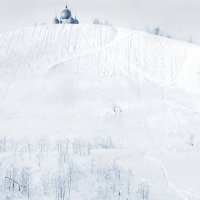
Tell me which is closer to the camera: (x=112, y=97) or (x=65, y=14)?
(x=112, y=97)

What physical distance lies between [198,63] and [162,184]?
98.1 ft

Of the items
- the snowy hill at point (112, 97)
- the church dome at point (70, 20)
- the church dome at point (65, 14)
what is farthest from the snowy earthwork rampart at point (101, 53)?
the church dome at point (65, 14)

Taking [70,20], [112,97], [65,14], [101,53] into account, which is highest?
[65,14]

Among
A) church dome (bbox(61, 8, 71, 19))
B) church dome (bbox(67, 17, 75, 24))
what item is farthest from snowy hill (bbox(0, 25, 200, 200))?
church dome (bbox(61, 8, 71, 19))

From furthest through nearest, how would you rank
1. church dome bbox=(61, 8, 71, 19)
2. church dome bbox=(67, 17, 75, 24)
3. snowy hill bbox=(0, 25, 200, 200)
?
church dome bbox=(61, 8, 71, 19) → church dome bbox=(67, 17, 75, 24) → snowy hill bbox=(0, 25, 200, 200)

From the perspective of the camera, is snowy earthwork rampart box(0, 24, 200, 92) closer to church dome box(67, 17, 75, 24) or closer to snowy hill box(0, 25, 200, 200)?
snowy hill box(0, 25, 200, 200)

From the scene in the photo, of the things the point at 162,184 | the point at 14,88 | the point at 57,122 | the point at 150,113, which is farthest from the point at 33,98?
the point at 162,184

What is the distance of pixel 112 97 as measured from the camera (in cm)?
3553

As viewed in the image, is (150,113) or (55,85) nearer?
(150,113)

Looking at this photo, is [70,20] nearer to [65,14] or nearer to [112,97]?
[65,14]

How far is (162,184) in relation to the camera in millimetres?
15648

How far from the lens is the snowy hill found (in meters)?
18.0

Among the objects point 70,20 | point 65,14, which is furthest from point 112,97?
point 65,14

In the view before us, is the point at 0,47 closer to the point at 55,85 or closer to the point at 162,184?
the point at 55,85
